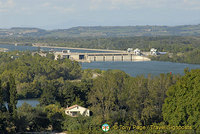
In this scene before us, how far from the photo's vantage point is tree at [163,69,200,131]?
1310 cm

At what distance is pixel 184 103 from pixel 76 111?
4.08 m

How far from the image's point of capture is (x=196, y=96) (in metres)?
13.4

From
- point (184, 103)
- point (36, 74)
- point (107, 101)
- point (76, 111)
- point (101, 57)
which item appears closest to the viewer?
point (184, 103)

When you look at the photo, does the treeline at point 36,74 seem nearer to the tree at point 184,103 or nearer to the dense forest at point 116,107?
the dense forest at point 116,107

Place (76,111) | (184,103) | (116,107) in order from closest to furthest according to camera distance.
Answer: (184,103) < (116,107) < (76,111)

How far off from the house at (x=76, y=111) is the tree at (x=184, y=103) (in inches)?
115

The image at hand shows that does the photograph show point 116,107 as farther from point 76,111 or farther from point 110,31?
point 110,31

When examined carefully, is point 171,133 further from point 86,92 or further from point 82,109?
point 86,92

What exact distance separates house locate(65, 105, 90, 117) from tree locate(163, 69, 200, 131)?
9.55 feet

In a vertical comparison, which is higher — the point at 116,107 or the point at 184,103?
the point at 184,103

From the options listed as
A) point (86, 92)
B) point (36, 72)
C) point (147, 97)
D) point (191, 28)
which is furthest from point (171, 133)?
point (191, 28)

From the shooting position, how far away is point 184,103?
13.5 m

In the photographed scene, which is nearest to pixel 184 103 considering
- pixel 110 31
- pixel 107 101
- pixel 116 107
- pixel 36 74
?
pixel 116 107

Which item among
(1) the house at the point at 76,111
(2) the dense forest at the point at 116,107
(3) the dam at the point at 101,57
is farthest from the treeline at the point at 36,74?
(3) the dam at the point at 101,57
